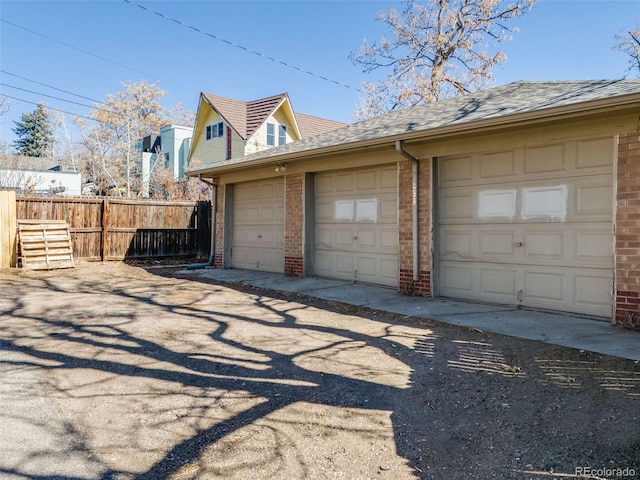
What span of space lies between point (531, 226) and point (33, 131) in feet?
167

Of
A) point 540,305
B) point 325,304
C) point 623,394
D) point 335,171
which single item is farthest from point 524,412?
point 335,171

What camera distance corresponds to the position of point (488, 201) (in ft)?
22.6

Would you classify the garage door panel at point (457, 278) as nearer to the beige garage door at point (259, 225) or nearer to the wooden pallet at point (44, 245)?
the beige garage door at point (259, 225)

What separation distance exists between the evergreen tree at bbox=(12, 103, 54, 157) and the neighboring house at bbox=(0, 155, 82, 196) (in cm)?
1296

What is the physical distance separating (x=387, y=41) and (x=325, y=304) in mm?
16802

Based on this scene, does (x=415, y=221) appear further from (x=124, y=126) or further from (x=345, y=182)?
(x=124, y=126)

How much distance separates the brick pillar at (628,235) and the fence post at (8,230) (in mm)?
12239

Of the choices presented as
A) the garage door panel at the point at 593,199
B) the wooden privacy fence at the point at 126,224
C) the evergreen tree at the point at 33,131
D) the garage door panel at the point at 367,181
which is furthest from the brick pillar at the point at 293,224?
the evergreen tree at the point at 33,131

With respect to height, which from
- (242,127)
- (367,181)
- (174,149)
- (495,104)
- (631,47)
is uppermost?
(631,47)

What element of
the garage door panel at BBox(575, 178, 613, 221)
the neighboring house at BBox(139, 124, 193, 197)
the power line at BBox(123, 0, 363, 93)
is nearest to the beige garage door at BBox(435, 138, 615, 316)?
the garage door panel at BBox(575, 178, 613, 221)

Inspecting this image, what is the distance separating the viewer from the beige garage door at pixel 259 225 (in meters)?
10.4

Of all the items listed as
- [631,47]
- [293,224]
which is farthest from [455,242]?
[631,47]

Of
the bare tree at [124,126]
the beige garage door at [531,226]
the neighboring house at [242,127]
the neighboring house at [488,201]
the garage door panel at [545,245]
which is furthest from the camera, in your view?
the bare tree at [124,126]

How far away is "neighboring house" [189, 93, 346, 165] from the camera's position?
2242 cm
